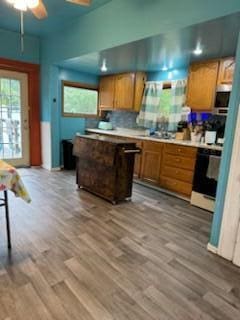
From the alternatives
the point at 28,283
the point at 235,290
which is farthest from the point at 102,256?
the point at 235,290

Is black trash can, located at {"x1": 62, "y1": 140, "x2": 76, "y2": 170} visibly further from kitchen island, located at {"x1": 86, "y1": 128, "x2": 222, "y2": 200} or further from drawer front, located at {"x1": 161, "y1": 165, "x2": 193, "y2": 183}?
drawer front, located at {"x1": 161, "y1": 165, "x2": 193, "y2": 183}

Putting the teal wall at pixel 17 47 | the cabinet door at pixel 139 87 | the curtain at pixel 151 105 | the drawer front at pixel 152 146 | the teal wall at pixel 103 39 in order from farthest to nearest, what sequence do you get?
the cabinet door at pixel 139 87 → the curtain at pixel 151 105 → the teal wall at pixel 17 47 → the drawer front at pixel 152 146 → the teal wall at pixel 103 39

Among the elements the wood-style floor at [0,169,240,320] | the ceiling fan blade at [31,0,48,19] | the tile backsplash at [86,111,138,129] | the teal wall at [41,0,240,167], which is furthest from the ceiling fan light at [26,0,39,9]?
the tile backsplash at [86,111,138,129]

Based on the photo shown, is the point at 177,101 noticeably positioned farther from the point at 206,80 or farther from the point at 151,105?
the point at 206,80

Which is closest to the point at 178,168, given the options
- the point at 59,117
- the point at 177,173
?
the point at 177,173

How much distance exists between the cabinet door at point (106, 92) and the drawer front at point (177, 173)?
2231mm

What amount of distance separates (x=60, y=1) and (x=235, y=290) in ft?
12.9

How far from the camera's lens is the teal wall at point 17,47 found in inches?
176

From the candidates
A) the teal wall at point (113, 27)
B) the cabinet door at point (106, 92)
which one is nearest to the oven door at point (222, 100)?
the teal wall at point (113, 27)

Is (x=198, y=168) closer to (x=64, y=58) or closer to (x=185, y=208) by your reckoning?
(x=185, y=208)

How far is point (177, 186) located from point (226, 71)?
6.25 feet

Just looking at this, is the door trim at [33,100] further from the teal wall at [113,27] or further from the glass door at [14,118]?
the teal wall at [113,27]

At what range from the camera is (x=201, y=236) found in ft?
8.59

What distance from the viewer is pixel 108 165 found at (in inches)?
128
